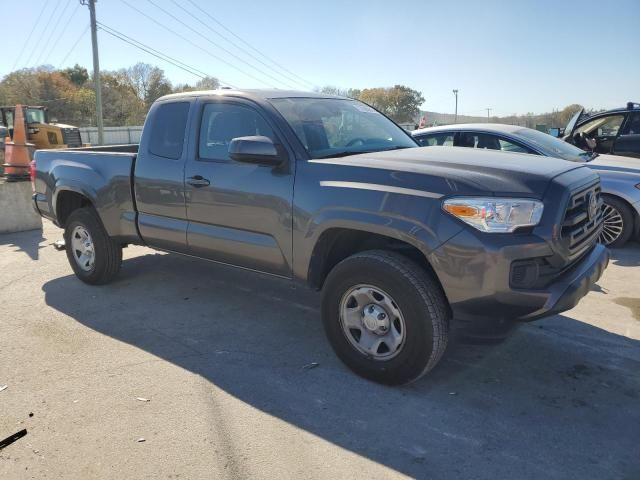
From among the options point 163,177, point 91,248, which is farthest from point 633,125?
point 91,248

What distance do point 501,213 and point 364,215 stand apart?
81 cm

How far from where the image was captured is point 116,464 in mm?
2662

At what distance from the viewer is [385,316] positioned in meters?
3.27

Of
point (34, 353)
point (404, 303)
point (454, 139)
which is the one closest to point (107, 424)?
point (34, 353)

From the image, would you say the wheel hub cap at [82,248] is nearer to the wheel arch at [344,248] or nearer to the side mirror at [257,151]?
the side mirror at [257,151]

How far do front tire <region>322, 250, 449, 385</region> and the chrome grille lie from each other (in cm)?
82

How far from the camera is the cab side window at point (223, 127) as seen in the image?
13.3ft

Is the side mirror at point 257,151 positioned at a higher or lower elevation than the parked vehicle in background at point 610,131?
lower

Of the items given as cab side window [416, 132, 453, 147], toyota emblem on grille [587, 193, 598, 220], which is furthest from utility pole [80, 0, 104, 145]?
toyota emblem on grille [587, 193, 598, 220]

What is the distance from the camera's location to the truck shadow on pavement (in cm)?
268

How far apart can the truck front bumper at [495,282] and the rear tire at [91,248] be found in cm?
366

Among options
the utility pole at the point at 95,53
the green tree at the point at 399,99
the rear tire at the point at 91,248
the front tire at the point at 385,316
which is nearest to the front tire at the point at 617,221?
the front tire at the point at 385,316

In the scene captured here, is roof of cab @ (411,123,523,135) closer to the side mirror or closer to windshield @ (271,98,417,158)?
windshield @ (271,98,417,158)

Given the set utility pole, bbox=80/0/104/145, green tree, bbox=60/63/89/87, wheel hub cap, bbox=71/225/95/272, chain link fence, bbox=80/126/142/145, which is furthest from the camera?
green tree, bbox=60/63/89/87
